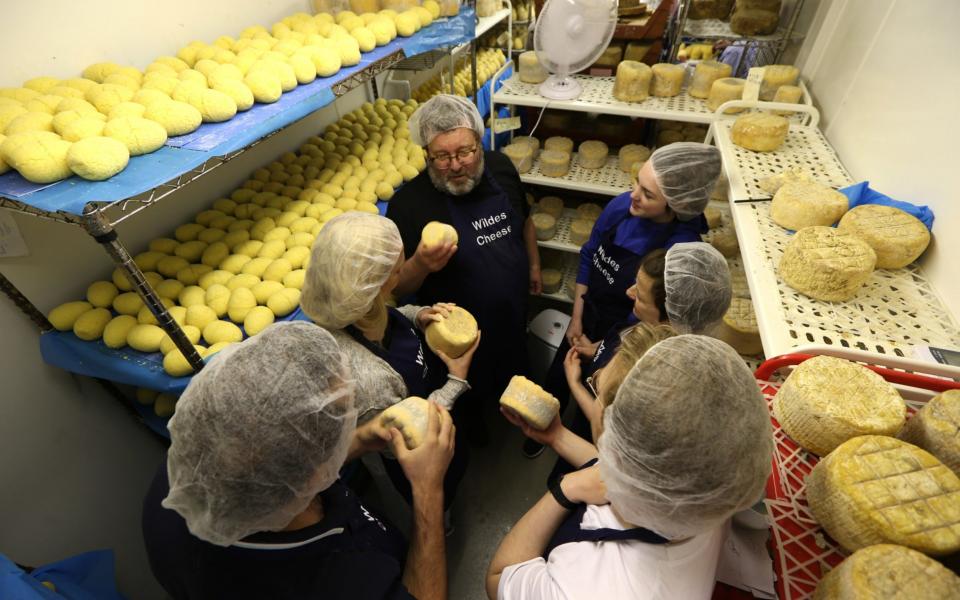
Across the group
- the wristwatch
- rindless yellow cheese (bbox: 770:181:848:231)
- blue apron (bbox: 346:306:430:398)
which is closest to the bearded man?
blue apron (bbox: 346:306:430:398)

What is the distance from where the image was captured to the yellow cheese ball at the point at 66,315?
1445mm

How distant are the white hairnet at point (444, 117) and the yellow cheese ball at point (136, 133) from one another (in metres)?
0.97

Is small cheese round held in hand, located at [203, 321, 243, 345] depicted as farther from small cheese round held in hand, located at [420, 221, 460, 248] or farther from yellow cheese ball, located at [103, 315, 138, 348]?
small cheese round held in hand, located at [420, 221, 460, 248]

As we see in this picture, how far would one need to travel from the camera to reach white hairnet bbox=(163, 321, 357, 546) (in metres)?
0.74

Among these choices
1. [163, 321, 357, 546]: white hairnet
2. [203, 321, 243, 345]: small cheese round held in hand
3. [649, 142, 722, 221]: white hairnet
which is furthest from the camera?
[649, 142, 722, 221]: white hairnet

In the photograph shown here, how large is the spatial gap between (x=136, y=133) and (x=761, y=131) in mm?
2355

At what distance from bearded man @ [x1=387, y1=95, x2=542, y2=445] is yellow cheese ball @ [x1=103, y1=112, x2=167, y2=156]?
89 centimetres

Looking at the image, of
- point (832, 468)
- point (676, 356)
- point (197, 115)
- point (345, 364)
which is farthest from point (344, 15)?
point (832, 468)

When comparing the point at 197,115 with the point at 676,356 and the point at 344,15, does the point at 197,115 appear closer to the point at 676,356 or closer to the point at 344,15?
the point at 344,15

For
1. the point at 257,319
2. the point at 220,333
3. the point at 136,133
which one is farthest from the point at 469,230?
the point at 136,133

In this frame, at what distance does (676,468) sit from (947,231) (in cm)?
125

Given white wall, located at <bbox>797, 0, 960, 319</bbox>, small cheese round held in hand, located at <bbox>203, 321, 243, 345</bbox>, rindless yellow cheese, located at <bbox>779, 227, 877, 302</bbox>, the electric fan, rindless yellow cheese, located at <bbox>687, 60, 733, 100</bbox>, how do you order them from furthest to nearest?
rindless yellow cheese, located at <bbox>687, 60, 733, 100</bbox>, the electric fan, small cheese round held in hand, located at <bbox>203, 321, 243, 345</bbox>, white wall, located at <bbox>797, 0, 960, 319</bbox>, rindless yellow cheese, located at <bbox>779, 227, 877, 302</bbox>

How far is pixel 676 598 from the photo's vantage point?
74 cm

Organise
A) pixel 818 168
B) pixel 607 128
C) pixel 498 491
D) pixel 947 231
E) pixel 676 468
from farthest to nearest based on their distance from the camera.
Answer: pixel 607 128
pixel 498 491
pixel 818 168
pixel 947 231
pixel 676 468
